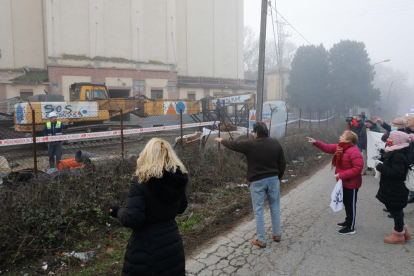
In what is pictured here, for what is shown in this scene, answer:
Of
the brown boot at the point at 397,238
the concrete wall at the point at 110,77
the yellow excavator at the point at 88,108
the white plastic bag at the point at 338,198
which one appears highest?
the concrete wall at the point at 110,77

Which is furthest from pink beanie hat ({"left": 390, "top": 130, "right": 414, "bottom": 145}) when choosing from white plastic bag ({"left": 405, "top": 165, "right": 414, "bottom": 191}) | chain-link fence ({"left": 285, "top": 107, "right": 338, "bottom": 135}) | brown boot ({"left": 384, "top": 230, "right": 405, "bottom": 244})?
chain-link fence ({"left": 285, "top": 107, "right": 338, "bottom": 135})

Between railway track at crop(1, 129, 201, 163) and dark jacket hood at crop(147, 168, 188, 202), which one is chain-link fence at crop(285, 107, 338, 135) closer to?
railway track at crop(1, 129, 201, 163)

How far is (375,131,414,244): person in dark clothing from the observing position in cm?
432

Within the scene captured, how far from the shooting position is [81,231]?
184 inches

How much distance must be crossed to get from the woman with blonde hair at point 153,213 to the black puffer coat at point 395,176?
3.46m

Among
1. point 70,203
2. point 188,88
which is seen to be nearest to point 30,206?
point 70,203

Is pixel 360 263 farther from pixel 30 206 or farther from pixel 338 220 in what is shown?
pixel 30 206

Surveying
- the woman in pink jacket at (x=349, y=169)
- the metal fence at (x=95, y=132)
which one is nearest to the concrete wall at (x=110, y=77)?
the metal fence at (x=95, y=132)

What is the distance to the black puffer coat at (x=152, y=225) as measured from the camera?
7.68 ft

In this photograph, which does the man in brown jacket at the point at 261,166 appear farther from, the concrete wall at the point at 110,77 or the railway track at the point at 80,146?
the concrete wall at the point at 110,77

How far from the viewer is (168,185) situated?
2.42 m

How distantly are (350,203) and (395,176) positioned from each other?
82cm

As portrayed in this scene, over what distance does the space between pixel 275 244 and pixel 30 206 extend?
395 cm

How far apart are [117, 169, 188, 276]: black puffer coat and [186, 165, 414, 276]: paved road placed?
1594mm
